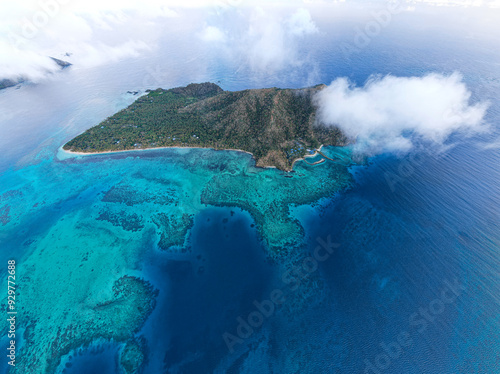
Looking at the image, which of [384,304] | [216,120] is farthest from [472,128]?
[216,120]

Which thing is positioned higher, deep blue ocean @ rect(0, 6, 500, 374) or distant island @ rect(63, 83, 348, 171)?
distant island @ rect(63, 83, 348, 171)

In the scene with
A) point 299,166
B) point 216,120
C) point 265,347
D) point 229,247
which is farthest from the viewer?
point 216,120

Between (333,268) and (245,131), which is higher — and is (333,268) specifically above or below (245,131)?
below

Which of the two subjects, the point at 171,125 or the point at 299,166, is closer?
the point at 299,166

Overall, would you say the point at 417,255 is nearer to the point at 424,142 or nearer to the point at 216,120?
the point at 424,142

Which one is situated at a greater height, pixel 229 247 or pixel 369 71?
pixel 369 71
